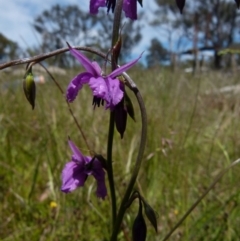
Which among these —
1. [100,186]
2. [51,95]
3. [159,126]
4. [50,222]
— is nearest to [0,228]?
[50,222]

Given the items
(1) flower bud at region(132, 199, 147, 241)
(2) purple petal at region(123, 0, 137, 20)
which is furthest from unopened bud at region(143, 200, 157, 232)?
(2) purple petal at region(123, 0, 137, 20)

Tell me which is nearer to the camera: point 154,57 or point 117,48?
point 117,48

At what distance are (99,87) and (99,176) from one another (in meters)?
0.30

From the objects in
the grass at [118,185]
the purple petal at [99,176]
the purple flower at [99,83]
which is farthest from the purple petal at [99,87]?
the grass at [118,185]

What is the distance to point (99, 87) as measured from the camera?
101 cm

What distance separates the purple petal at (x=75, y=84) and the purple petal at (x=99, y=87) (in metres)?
0.03

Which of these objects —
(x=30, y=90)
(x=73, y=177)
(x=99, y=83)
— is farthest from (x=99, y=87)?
(x=73, y=177)

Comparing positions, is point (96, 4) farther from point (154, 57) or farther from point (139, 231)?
point (154, 57)

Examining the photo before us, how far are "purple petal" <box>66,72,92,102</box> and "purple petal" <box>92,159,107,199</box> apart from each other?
0.24 meters

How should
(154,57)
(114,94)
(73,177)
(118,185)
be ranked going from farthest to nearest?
(154,57), (118,185), (73,177), (114,94)

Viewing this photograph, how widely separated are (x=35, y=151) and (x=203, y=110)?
1.95 meters

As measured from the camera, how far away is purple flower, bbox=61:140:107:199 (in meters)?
1.20

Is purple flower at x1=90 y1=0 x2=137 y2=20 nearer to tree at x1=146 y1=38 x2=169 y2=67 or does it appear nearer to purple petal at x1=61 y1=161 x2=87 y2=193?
purple petal at x1=61 y1=161 x2=87 y2=193

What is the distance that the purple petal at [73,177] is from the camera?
1.19 meters
